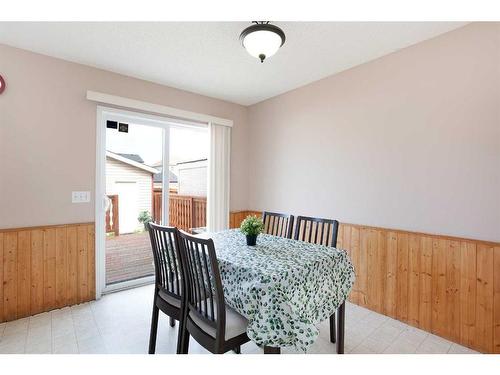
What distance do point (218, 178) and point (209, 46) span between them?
169cm

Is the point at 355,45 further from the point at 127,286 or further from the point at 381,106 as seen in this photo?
the point at 127,286

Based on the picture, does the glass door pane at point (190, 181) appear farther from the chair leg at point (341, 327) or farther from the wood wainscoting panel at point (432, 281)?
the chair leg at point (341, 327)

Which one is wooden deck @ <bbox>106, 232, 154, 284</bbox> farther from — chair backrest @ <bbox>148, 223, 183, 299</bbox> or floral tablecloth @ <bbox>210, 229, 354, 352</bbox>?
floral tablecloth @ <bbox>210, 229, 354, 352</bbox>

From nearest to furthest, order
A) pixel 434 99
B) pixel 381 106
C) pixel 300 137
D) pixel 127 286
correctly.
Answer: pixel 434 99
pixel 381 106
pixel 127 286
pixel 300 137

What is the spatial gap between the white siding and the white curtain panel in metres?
0.77

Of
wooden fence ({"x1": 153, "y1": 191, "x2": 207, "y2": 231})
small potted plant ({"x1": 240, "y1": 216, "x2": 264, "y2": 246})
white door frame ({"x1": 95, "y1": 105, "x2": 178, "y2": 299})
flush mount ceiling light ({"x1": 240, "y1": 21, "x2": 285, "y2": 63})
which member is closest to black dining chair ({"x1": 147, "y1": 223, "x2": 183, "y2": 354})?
small potted plant ({"x1": 240, "y1": 216, "x2": 264, "y2": 246})

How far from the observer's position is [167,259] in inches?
67.2

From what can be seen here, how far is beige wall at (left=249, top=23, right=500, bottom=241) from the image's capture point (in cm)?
183

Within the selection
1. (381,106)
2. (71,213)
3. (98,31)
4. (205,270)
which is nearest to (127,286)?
(71,213)

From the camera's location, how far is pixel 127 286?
9.45 feet

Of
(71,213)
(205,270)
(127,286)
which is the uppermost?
(71,213)

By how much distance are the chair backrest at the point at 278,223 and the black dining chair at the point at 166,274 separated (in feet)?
3.48

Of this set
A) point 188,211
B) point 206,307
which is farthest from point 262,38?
point 188,211
